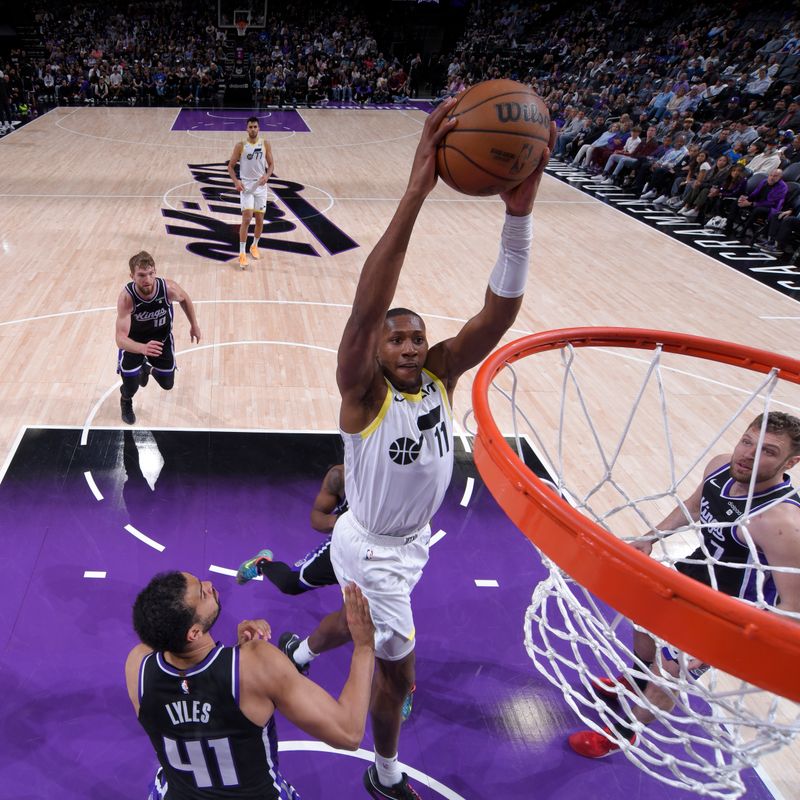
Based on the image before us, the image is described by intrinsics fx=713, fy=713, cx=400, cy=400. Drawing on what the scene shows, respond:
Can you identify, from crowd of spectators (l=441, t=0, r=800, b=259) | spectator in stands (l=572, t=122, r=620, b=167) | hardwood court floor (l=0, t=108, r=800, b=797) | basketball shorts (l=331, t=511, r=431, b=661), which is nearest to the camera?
basketball shorts (l=331, t=511, r=431, b=661)

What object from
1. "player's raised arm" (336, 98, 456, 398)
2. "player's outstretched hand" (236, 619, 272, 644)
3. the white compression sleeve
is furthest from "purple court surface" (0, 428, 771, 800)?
the white compression sleeve

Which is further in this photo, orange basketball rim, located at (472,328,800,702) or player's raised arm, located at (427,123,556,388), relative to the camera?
player's raised arm, located at (427,123,556,388)

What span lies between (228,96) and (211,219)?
14.4 m

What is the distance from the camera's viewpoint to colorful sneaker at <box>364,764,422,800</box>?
2.94 metres

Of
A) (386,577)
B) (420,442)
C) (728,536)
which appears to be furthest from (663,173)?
(386,577)

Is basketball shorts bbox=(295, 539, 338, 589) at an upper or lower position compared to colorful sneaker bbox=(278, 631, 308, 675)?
upper

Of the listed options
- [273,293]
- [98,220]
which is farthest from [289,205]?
[273,293]

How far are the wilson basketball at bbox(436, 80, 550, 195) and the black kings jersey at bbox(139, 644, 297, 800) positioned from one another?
5.19 ft

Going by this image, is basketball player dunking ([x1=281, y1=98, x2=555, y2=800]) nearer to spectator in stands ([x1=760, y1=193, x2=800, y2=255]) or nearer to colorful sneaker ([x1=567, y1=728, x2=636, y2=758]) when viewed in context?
colorful sneaker ([x1=567, y1=728, x2=636, y2=758])

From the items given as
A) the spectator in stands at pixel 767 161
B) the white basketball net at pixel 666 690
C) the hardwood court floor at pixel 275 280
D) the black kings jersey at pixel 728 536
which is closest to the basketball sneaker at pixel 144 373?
the hardwood court floor at pixel 275 280

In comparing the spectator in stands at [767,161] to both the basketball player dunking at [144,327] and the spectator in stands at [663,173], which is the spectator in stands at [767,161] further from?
the basketball player dunking at [144,327]

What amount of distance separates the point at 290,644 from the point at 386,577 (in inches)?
40.3

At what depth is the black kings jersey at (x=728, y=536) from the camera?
2857 millimetres

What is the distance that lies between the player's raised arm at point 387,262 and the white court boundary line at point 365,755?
1865 millimetres
